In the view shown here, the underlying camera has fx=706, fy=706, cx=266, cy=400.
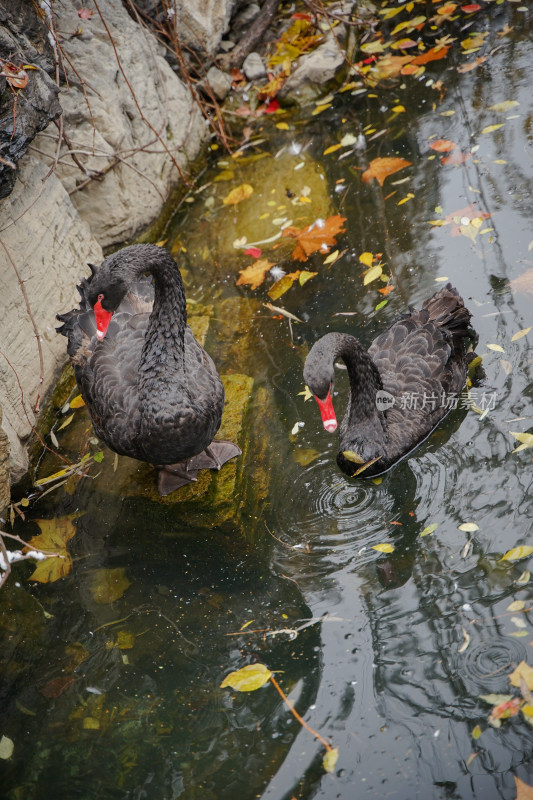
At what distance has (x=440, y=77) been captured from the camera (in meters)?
6.49

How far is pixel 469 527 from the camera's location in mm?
3340

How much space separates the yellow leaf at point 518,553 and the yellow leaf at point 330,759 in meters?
1.10

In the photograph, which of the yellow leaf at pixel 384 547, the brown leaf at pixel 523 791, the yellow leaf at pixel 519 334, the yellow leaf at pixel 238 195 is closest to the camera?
the brown leaf at pixel 523 791

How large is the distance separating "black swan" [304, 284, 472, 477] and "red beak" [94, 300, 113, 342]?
4.06 ft

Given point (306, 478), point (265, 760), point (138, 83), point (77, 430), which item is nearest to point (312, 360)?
point (306, 478)

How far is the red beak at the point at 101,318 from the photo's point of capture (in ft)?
12.6

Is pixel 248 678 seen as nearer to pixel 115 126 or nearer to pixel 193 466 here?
pixel 193 466

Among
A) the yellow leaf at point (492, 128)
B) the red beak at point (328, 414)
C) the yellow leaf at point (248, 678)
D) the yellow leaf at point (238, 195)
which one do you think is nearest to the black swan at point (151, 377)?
the red beak at point (328, 414)

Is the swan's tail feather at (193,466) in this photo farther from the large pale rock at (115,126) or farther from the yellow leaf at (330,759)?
the large pale rock at (115,126)

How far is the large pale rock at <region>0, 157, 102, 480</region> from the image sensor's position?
455 centimetres

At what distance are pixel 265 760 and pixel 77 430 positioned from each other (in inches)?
108

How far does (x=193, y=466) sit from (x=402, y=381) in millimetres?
1349

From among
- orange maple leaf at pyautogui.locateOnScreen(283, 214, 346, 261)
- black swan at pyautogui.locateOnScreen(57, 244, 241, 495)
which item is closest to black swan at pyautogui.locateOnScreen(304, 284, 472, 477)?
black swan at pyautogui.locateOnScreen(57, 244, 241, 495)

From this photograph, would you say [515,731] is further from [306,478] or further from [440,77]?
[440,77]
